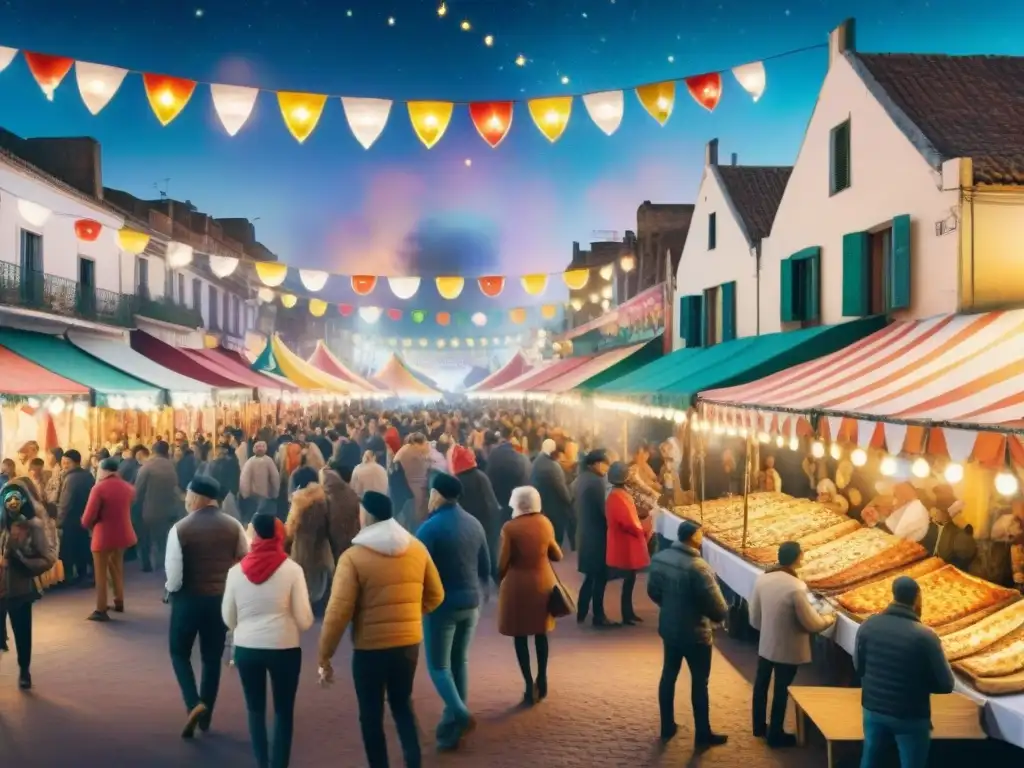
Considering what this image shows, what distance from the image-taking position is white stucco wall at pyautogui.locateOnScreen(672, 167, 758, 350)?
1803 cm

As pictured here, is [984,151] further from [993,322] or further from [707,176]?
[707,176]

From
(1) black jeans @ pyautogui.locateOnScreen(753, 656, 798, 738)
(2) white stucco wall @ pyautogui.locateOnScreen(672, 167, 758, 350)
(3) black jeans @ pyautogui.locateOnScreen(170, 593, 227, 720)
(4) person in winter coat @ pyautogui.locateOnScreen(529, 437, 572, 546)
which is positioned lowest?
(1) black jeans @ pyautogui.locateOnScreen(753, 656, 798, 738)

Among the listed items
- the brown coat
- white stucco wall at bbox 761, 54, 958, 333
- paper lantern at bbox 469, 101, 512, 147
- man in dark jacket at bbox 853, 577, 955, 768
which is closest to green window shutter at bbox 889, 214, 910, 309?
white stucco wall at bbox 761, 54, 958, 333

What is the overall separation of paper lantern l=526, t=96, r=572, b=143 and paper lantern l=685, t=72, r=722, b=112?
1.65 metres

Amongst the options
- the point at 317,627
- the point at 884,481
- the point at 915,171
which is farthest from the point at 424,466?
the point at 915,171

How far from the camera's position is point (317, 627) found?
1034 cm

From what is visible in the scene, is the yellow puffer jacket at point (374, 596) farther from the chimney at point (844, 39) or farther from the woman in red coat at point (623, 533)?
the chimney at point (844, 39)

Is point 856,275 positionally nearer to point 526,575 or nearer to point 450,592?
point 526,575

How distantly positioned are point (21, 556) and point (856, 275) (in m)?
10.5

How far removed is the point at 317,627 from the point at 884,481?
7.71m

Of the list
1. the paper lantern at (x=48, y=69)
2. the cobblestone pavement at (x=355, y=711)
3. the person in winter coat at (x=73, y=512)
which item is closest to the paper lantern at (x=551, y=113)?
the paper lantern at (x=48, y=69)

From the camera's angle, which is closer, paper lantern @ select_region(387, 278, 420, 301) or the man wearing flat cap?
the man wearing flat cap

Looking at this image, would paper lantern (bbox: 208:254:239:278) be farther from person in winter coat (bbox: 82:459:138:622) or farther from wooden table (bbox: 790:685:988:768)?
wooden table (bbox: 790:685:988:768)

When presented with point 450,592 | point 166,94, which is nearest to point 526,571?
point 450,592
